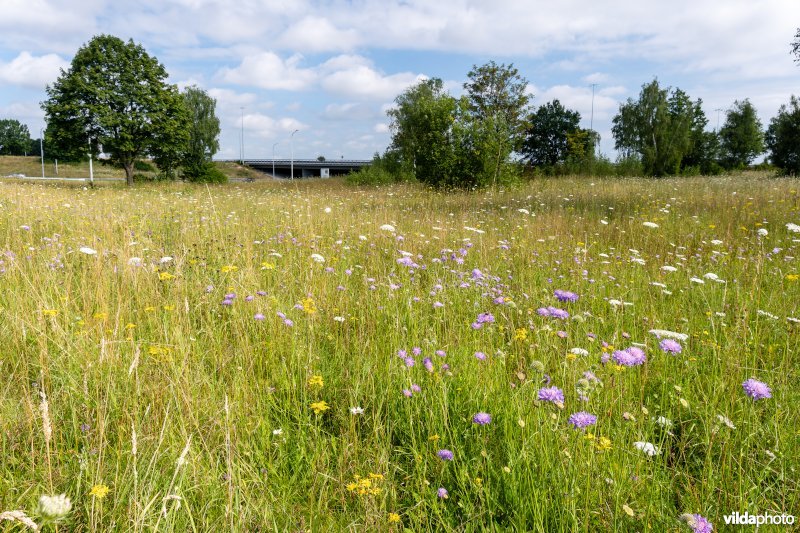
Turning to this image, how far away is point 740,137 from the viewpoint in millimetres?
49344

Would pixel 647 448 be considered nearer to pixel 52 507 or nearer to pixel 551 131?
pixel 52 507

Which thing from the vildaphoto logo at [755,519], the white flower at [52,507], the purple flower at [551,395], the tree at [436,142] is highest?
the tree at [436,142]

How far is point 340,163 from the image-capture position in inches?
3912

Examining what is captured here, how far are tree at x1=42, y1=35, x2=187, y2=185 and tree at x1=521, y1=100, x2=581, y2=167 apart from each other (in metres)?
41.1

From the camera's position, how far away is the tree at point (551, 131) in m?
55.2

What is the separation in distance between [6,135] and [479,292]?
13269 cm

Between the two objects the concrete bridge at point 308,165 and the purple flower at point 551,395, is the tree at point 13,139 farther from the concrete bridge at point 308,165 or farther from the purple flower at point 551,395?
the purple flower at point 551,395

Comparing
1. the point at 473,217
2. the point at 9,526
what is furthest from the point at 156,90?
the point at 9,526

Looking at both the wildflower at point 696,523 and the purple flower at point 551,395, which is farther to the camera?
the purple flower at point 551,395

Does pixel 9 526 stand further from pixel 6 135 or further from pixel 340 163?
pixel 6 135

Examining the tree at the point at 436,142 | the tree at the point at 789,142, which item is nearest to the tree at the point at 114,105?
the tree at the point at 436,142

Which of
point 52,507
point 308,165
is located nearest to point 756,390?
point 52,507

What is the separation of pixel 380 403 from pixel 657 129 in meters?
46.1

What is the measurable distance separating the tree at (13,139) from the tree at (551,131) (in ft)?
352
